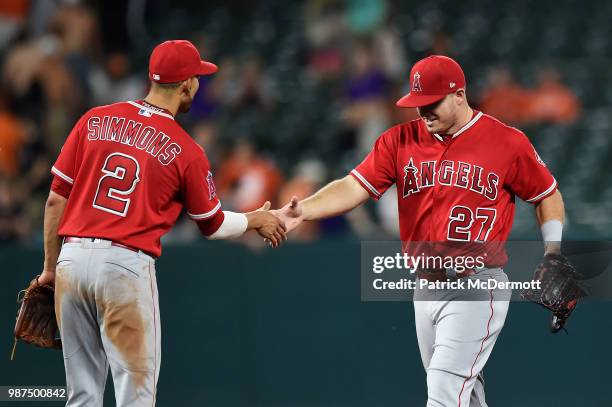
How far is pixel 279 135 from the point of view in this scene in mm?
9867

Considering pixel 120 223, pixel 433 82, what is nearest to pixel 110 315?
pixel 120 223

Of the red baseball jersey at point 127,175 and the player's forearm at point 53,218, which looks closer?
the red baseball jersey at point 127,175

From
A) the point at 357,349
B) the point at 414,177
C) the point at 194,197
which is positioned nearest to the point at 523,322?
the point at 357,349

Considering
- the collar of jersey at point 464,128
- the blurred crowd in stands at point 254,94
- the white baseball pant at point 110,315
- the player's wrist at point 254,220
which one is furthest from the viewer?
the blurred crowd in stands at point 254,94

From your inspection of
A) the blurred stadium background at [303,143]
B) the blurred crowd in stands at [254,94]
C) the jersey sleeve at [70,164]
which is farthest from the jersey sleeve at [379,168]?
the blurred crowd in stands at [254,94]

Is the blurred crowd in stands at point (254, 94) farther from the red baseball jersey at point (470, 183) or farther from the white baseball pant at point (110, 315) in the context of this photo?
the white baseball pant at point (110, 315)

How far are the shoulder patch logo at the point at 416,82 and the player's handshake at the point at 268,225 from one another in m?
0.98

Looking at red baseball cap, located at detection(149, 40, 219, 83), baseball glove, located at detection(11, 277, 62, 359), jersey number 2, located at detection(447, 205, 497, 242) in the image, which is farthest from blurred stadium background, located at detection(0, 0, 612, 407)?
red baseball cap, located at detection(149, 40, 219, 83)

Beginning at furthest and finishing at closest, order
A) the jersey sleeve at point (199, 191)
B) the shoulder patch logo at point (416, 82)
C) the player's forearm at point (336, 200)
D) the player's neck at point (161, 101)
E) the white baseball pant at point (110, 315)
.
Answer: the player's forearm at point (336, 200), the shoulder patch logo at point (416, 82), the player's neck at point (161, 101), the jersey sleeve at point (199, 191), the white baseball pant at point (110, 315)

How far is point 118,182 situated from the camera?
489 cm

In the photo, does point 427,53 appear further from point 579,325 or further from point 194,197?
point 194,197

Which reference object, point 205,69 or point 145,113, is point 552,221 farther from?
point 145,113

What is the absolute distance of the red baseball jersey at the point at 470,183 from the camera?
529 cm

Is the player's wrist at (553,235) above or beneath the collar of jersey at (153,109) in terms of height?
beneath
